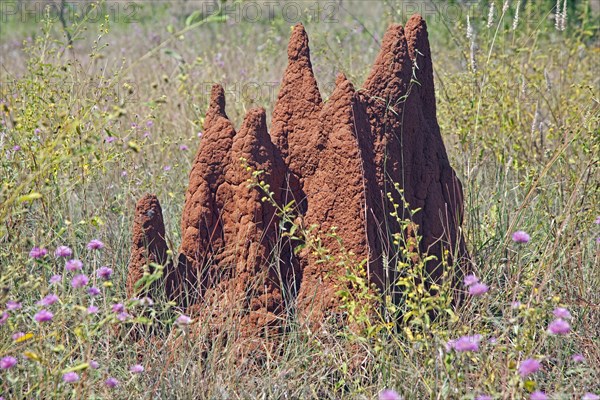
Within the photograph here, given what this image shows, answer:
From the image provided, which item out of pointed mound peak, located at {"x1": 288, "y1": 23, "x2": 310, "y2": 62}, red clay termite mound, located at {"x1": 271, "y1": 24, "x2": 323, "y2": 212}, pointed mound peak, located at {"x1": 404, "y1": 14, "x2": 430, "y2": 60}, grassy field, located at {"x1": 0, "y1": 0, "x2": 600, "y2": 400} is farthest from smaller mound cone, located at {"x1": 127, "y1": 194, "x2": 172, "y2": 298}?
pointed mound peak, located at {"x1": 404, "y1": 14, "x2": 430, "y2": 60}

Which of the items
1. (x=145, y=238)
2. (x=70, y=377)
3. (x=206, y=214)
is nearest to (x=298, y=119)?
(x=206, y=214)

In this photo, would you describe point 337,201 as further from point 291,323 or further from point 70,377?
point 70,377

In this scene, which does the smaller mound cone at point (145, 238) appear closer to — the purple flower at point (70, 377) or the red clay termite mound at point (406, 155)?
the purple flower at point (70, 377)

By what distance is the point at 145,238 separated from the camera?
10.6ft

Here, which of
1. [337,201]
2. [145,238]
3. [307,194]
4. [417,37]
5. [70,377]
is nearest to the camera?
[70,377]

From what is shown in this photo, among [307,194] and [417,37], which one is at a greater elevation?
[417,37]

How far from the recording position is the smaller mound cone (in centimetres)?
324

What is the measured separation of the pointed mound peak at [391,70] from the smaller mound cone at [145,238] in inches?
40.5

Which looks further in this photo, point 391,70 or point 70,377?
point 391,70

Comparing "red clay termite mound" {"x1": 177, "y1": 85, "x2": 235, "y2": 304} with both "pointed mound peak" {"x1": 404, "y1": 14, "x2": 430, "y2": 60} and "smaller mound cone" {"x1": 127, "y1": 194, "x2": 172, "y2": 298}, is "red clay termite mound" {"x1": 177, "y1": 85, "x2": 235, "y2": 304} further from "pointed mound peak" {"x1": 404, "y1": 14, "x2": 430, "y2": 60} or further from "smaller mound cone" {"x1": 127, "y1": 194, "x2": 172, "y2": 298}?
"pointed mound peak" {"x1": 404, "y1": 14, "x2": 430, "y2": 60}

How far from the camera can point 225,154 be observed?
3424 millimetres

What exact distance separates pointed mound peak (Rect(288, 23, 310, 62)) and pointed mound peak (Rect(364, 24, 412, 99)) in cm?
29

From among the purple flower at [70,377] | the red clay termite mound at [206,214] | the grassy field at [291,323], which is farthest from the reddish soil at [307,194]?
the purple flower at [70,377]

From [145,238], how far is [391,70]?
1240 mm
